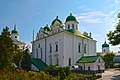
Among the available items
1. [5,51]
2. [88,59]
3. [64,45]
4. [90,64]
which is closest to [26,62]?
[64,45]

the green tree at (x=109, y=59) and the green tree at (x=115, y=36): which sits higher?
the green tree at (x=115, y=36)

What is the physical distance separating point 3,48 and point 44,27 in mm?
34404

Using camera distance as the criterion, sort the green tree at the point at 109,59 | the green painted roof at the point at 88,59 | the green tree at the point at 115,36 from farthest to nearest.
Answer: the green tree at the point at 109,59
the green painted roof at the point at 88,59
the green tree at the point at 115,36

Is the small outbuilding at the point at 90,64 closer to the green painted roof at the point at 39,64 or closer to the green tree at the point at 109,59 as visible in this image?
the green painted roof at the point at 39,64

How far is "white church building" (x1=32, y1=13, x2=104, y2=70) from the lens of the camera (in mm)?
47244

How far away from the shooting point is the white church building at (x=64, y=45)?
47.2m

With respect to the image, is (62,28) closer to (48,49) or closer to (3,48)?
(48,49)

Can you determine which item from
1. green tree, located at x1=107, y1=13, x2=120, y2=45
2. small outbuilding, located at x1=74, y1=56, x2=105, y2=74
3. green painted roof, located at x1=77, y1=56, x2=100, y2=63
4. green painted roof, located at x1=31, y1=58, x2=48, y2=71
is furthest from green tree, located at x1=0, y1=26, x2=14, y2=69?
green painted roof, located at x1=77, y1=56, x2=100, y2=63

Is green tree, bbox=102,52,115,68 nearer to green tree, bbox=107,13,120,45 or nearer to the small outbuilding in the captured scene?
the small outbuilding

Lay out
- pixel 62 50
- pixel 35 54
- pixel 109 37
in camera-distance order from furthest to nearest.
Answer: pixel 35 54 → pixel 62 50 → pixel 109 37

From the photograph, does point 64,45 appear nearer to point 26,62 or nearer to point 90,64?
point 90,64

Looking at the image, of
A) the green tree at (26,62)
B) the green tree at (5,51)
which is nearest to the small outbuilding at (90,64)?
the green tree at (26,62)

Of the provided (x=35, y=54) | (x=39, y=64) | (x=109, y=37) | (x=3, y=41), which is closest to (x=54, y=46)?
(x=39, y=64)

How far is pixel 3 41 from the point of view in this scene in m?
29.0
